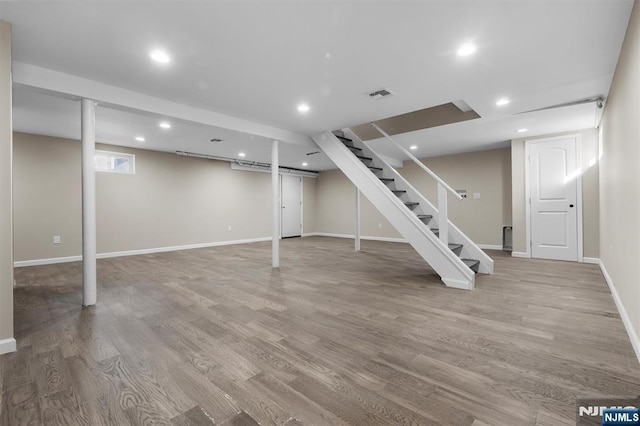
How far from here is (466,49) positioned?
2480 mm

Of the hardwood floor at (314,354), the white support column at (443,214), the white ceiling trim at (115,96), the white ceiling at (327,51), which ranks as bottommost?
the hardwood floor at (314,354)

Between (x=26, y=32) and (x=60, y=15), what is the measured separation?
473mm

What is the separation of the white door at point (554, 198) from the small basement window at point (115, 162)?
8491 millimetres

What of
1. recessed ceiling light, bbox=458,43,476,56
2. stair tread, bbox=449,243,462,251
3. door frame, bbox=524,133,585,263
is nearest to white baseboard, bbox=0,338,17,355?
recessed ceiling light, bbox=458,43,476,56

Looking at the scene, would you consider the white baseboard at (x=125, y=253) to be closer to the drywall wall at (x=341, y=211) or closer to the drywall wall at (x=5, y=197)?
Answer: the drywall wall at (x=341, y=211)

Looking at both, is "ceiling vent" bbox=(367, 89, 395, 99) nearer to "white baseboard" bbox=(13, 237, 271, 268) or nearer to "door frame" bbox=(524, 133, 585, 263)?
"door frame" bbox=(524, 133, 585, 263)

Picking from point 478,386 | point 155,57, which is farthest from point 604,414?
point 155,57

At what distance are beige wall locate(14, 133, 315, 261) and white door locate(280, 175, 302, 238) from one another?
2.08 ft

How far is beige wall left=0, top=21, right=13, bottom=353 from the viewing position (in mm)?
2039

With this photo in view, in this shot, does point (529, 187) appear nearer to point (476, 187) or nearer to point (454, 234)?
point (476, 187)

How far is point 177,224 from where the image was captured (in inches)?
279

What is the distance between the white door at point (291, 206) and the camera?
31.4 feet

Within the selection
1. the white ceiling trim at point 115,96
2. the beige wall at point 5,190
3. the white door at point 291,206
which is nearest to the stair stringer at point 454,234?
the white ceiling trim at point 115,96

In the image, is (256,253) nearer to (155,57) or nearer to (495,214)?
(155,57)
